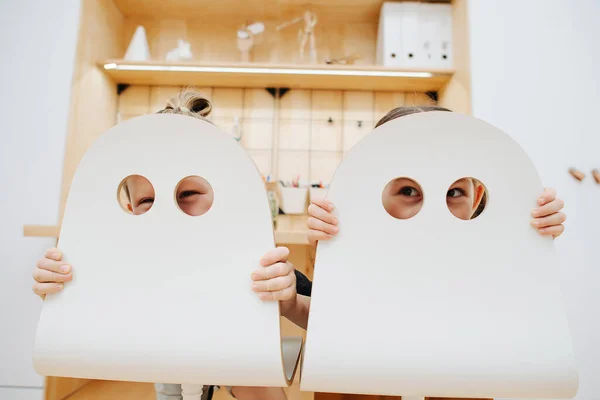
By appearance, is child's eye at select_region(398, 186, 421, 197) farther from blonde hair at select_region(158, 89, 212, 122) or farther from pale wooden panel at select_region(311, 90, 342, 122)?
pale wooden panel at select_region(311, 90, 342, 122)

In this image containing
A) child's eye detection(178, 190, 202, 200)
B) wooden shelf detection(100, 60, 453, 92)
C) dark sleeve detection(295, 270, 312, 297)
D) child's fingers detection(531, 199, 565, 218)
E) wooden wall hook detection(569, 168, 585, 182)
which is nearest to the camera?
child's fingers detection(531, 199, 565, 218)

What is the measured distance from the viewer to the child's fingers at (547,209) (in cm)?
46

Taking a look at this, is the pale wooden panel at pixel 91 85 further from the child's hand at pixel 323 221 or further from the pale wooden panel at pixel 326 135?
the child's hand at pixel 323 221

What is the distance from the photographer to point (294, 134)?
6.36ft

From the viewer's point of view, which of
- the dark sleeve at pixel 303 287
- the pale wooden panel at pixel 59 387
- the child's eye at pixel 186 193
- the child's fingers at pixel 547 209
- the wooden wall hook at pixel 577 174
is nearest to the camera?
the child's fingers at pixel 547 209

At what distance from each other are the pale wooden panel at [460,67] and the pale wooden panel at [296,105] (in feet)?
2.21

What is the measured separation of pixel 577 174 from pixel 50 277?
174 cm

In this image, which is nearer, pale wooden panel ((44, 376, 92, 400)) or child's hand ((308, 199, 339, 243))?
child's hand ((308, 199, 339, 243))

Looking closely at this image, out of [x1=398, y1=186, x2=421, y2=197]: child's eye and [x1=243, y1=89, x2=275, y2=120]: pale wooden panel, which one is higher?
[x1=243, y1=89, x2=275, y2=120]: pale wooden panel

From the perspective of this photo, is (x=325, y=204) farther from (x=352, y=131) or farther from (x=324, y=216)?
(x=352, y=131)

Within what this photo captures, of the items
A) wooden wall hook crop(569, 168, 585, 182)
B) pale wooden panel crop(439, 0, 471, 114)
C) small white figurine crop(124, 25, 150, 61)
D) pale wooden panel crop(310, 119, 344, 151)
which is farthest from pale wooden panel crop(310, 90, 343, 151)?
wooden wall hook crop(569, 168, 585, 182)

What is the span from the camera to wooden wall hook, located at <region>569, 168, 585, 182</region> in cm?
146

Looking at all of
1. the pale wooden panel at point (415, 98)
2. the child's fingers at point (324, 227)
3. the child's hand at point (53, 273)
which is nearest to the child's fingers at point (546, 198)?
the child's fingers at point (324, 227)

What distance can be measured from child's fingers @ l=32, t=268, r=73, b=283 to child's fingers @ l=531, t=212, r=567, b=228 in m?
0.61
